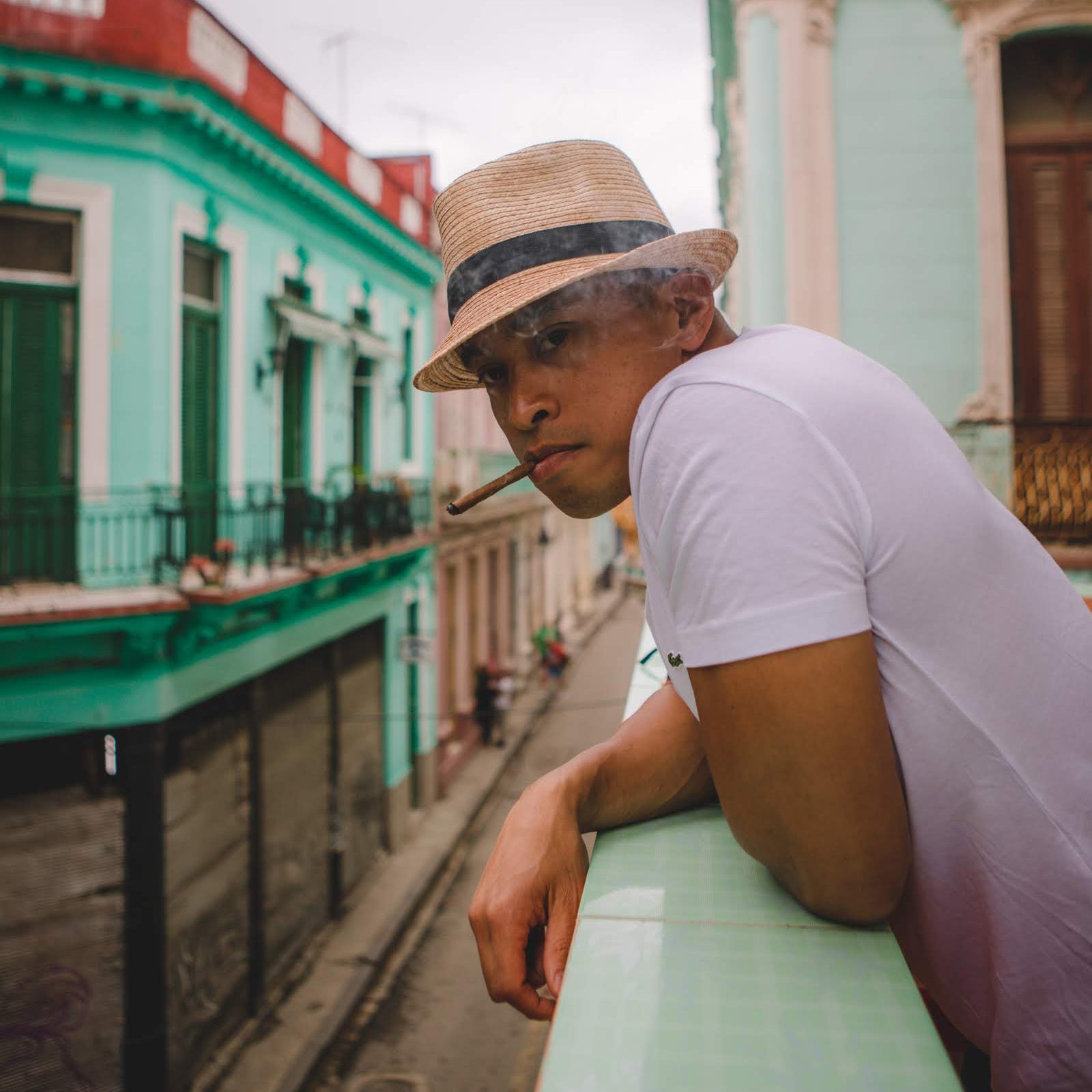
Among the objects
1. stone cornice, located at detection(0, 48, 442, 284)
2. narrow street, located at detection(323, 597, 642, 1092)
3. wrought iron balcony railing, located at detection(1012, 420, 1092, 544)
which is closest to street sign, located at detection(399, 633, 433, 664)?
narrow street, located at detection(323, 597, 642, 1092)

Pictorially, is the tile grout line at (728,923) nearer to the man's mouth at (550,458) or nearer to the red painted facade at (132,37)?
the man's mouth at (550,458)

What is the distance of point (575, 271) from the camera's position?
97 centimetres

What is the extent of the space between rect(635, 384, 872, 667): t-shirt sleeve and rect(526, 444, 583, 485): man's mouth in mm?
261

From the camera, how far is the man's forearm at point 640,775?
3.73 ft

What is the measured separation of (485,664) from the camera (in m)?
14.3

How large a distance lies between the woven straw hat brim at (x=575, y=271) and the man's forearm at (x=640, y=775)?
0.55 metres

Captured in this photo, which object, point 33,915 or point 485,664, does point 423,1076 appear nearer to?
point 33,915

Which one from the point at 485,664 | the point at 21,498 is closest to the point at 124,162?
the point at 21,498

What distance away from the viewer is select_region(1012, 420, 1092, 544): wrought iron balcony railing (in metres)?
5.60

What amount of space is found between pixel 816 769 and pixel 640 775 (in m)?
0.47

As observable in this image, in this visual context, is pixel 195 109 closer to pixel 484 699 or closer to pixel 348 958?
pixel 348 958

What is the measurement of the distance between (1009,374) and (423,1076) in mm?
6564

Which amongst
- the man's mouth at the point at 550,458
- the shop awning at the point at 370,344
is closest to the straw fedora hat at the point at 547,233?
the man's mouth at the point at 550,458

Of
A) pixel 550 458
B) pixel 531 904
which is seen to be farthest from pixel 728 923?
pixel 550 458
